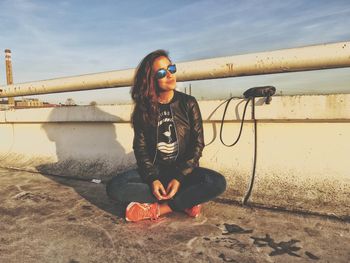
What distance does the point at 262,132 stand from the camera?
2479mm

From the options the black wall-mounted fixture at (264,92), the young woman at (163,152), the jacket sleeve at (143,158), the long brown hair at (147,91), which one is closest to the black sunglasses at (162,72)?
the young woman at (163,152)

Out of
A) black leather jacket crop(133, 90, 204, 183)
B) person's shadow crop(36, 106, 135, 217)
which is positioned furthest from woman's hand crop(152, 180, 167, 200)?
person's shadow crop(36, 106, 135, 217)

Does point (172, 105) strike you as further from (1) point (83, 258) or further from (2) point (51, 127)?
(2) point (51, 127)

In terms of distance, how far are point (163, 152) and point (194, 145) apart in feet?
0.85

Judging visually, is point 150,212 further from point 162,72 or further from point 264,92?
point 264,92

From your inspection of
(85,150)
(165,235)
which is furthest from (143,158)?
(85,150)

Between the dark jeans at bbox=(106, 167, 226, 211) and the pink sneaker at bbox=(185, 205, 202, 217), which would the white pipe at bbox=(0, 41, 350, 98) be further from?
the pink sneaker at bbox=(185, 205, 202, 217)

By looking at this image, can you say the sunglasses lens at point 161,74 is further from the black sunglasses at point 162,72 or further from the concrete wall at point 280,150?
the concrete wall at point 280,150

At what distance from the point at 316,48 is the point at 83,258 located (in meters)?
2.14

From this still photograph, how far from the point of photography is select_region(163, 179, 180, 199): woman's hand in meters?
2.09

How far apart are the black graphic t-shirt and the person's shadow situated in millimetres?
846

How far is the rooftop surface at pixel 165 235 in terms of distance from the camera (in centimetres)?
161

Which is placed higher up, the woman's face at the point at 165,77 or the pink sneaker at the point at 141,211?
the woman's face at the point at 165,77

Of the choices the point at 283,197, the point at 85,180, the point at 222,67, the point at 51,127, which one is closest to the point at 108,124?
the point at 85,180
